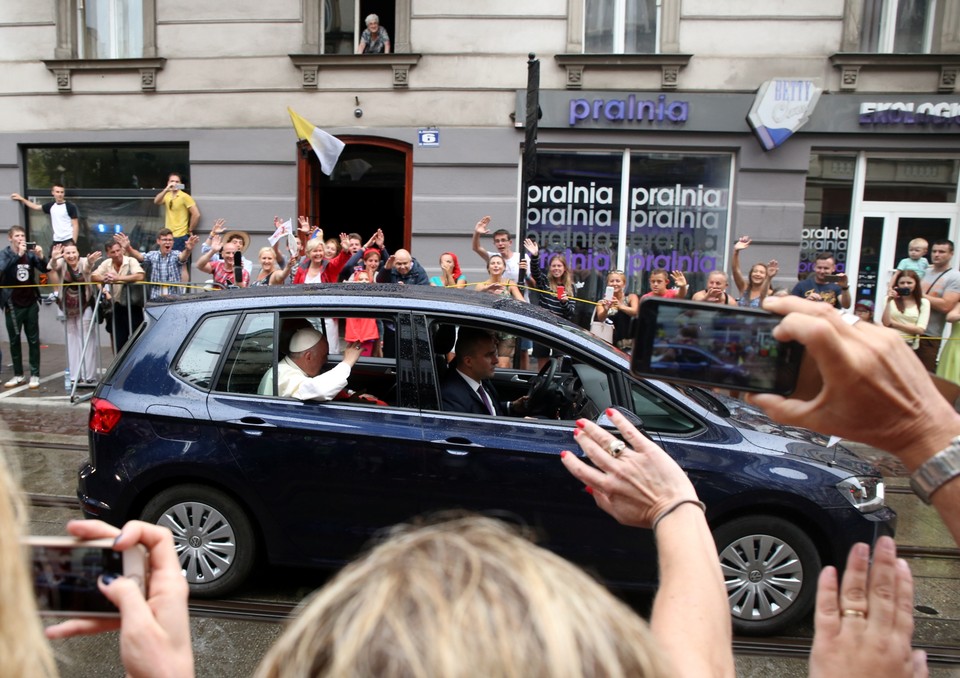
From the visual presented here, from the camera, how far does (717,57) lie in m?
10.3

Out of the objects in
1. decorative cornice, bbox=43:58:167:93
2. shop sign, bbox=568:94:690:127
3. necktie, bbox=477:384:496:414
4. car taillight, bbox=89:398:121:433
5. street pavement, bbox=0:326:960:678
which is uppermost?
decorative cornice, bbox=43:58:167:93

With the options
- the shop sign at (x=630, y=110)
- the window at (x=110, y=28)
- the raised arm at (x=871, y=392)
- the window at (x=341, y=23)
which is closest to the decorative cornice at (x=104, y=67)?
the window at (x=110, y=28)

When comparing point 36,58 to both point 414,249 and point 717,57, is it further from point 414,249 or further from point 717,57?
point 717,57

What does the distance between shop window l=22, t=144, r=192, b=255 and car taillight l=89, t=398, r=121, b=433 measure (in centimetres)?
865

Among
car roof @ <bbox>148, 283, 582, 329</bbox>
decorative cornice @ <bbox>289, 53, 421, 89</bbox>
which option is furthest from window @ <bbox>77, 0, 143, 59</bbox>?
car roof @ <bbox>148, 283, 582, 329</bbox>

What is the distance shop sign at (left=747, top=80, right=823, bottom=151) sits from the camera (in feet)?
33.1

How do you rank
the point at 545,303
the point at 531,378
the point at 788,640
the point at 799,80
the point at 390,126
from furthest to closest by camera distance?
the point at 390,126
the point at 799,80
the point at 545,303
the point at 531,378
the point at 788,640

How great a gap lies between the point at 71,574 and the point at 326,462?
2.58m

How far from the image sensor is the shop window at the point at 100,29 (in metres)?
11.3

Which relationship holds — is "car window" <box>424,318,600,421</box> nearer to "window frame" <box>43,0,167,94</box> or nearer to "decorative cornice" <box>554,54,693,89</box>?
"decorative cornice" <box>554,54,693,89</box>

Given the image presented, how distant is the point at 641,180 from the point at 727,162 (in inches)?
51.4

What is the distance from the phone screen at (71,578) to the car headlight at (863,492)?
11.4ft

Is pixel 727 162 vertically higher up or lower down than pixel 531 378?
higher up

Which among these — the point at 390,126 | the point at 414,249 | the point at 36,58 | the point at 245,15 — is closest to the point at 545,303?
the point at 414,249
